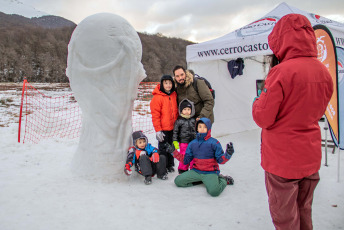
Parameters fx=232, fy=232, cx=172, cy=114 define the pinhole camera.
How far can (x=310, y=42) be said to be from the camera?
1473 mm

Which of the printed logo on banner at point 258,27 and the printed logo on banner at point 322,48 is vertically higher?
the printed logo on banner at point 258,27

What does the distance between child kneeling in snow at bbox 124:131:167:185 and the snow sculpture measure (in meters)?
0.12

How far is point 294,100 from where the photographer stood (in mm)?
1461

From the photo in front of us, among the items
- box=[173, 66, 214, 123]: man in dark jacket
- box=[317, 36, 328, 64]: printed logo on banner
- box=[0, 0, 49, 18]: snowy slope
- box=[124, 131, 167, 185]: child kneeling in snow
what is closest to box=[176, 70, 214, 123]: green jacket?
box=[173, 66, 214, 123]: man in dark jacket

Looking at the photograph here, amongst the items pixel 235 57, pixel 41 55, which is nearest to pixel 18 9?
pixel 41 55

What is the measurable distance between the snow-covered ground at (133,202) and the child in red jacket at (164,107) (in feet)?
2.22

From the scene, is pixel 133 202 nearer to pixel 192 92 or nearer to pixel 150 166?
pixel 150 166

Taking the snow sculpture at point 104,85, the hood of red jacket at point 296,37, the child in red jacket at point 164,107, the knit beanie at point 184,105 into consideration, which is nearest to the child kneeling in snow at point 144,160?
the snow sculpture at point 104,85

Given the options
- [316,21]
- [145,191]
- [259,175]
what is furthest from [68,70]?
[316,21]

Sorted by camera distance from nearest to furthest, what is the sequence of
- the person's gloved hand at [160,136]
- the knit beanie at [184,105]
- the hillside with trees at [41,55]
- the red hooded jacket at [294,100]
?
the red hooded jacket at [294,100]
the person's gloved hand at [160,136]
the knit beanie at [184,105]
the hillside with trees at [41,55]

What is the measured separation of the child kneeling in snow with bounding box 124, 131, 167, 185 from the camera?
117 inches

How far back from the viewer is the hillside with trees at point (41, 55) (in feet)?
78.0

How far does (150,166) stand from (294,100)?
2018 millimetres

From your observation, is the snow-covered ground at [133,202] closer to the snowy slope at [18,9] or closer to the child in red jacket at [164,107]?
the child in red jacket at [164,107]
